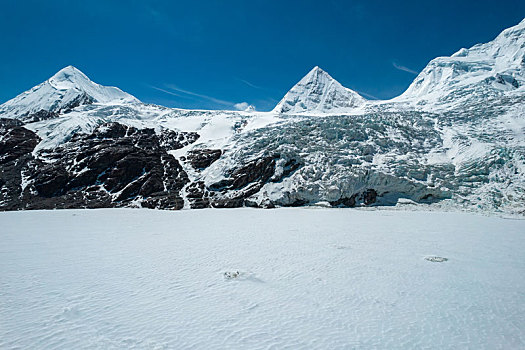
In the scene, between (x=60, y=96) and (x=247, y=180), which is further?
(x=60, y=96)

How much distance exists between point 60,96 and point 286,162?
409 ft

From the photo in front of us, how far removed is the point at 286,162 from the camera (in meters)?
27.2

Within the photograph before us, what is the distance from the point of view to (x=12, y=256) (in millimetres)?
7180

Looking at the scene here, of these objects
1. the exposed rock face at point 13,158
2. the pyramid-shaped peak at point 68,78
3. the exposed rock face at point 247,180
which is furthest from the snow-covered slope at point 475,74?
the pyramid-shaped peak at point 68,78

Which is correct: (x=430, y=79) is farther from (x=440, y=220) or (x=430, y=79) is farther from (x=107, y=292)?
(x=107, y=292)

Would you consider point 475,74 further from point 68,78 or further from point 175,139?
point 68,78

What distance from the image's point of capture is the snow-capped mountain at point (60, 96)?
10475 centimetres

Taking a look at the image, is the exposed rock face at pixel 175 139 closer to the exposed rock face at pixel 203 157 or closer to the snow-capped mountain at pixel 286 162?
the snow-capped mountain at pixel 286 162

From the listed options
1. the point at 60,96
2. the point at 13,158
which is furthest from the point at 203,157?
the point at 60,96

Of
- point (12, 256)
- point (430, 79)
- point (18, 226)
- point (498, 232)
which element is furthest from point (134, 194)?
point (430, 79)

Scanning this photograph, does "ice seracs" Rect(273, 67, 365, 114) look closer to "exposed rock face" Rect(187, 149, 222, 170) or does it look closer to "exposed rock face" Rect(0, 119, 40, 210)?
"exposed rock face" Rect(187, 149, 222, 170)

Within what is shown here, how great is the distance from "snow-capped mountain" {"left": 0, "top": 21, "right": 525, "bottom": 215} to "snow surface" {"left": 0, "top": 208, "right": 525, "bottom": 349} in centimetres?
1210

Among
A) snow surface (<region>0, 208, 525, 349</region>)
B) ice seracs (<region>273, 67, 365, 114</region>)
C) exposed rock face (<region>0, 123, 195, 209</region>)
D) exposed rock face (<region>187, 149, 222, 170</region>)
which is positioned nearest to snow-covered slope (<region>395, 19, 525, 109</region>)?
ice seracs (<region>273, 67, 365, 114</region>)

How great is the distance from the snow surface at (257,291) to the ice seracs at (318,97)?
9515 cm
